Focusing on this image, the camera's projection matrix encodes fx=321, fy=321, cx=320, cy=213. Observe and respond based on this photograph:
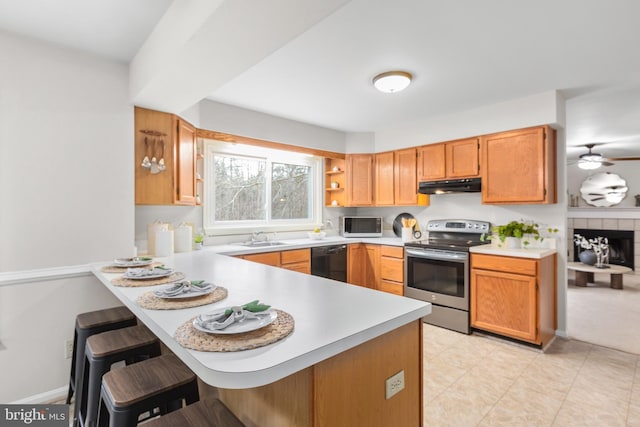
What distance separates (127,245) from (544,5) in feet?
10.4

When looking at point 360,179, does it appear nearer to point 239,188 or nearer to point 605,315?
point 239,188

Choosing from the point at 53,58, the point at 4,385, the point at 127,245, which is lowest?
the point at 4,385

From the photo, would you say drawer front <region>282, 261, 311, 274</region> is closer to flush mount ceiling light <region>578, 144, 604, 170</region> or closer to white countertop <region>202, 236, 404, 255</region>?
white countertop <region>202, 236, 404, 255</region>

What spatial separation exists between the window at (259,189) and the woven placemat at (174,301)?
2200 millimetres

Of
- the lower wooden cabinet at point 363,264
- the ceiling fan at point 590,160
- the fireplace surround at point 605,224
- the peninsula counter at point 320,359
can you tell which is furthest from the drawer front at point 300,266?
the fireplace surround at point 605,224

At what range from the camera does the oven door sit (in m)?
3.33

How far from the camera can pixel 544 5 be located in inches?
70.8

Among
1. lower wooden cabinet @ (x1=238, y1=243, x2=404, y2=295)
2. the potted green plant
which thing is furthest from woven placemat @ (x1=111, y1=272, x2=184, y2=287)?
the potted green plant

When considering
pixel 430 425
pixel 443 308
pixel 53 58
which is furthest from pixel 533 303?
pixel 53 58

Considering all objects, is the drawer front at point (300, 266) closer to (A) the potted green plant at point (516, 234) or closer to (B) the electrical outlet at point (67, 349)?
(B) the electrical outlet at point (67, 349)

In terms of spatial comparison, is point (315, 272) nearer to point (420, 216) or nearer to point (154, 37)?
point (420, 216)

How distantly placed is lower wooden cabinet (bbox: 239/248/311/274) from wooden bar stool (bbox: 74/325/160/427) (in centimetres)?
161

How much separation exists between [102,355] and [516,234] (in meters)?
3.43

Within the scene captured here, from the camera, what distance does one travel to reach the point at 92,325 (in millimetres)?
1793
